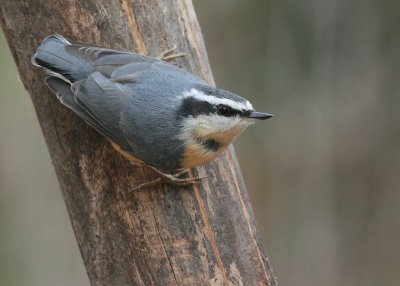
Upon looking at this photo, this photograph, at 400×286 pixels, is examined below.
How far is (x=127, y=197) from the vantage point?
338 cm

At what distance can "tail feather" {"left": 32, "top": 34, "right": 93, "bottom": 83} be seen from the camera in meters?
3.32

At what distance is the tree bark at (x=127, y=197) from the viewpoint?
334cm

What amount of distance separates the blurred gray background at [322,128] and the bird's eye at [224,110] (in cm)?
364

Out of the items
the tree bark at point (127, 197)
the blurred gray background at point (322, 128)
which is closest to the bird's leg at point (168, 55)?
the tree bark at point (127, 197)

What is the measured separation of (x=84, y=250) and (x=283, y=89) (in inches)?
156

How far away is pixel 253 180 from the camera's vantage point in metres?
7.48

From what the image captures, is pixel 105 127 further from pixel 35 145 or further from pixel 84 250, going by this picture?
pixel 35 145

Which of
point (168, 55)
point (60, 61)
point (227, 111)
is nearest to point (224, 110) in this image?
point (227, 111)

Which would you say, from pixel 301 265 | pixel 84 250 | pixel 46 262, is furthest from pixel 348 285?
pixel 84 250

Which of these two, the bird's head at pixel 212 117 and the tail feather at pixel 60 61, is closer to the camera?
the bird's head at pixel 212 117

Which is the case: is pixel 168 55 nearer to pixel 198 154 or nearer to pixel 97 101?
pixel 97 101

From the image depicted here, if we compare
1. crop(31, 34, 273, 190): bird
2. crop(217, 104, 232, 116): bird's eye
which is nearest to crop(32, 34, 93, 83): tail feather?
crop(31, 34, 273, 190): bird

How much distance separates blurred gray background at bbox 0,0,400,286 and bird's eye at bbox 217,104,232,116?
3639 millimetres

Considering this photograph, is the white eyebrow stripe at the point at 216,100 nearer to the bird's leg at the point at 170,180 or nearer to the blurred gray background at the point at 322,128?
the bird's leg at the point at 170,180
